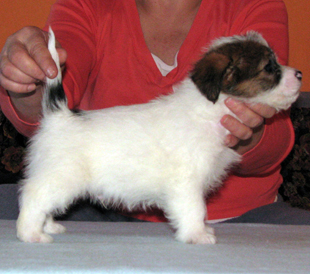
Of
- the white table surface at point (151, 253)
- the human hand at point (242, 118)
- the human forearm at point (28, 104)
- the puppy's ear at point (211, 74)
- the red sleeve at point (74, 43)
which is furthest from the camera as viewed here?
the red sleeve at point (74, 43)

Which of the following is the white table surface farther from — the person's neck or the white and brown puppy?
the person's neck

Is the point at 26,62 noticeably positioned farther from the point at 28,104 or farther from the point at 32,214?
the point at 32,214

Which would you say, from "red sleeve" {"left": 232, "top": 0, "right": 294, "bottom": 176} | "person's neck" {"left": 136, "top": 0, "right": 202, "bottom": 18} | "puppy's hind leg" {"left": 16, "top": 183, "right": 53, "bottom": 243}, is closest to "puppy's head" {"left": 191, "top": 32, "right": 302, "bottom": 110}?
"red sleeve" {"left": 232, "top": 0, "right": 294, "bottom": 176}

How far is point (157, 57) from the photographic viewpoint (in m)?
2.75

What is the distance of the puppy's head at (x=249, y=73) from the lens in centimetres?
170

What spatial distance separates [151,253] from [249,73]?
0.99 m

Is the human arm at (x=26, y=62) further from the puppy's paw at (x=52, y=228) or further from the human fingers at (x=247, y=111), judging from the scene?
the human fingers at (x=247, y=111)

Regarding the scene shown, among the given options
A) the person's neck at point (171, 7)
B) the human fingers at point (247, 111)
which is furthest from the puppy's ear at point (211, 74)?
the person's neck at point (171, 7)

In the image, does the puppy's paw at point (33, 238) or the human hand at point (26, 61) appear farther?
the human hand at point (26, 61)

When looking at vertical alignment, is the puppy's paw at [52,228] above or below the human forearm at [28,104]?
below

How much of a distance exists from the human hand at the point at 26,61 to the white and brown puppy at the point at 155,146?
73 mm

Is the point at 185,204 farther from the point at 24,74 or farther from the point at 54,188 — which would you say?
the point at 24,74

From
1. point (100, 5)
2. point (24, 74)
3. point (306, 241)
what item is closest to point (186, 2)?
point (100, 5)

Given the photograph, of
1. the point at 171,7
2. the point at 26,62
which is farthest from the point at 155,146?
the point at 171,7
